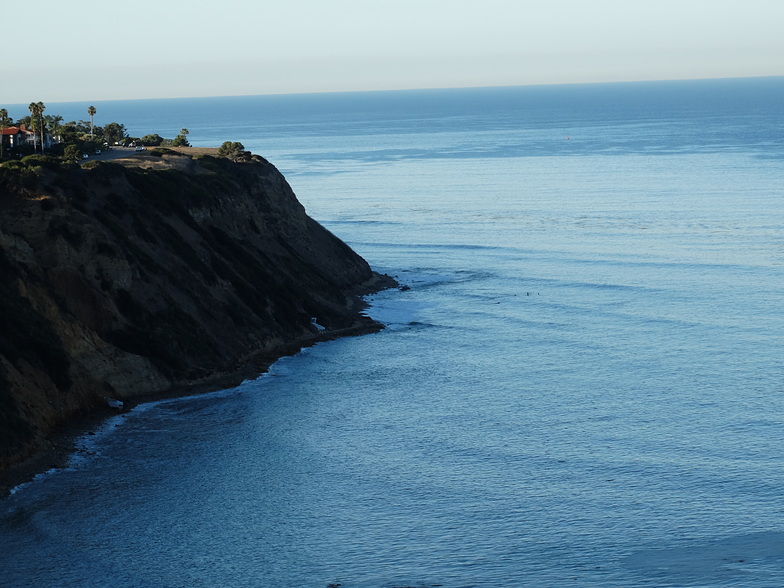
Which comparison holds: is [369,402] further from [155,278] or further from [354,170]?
[354,170]

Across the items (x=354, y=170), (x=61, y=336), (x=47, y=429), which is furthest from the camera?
(x=354, y=170)

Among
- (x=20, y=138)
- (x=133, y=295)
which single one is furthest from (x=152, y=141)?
(x=133, y=295)

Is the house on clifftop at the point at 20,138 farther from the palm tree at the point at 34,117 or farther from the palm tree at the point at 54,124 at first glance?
the palm tree at the point at 54,124

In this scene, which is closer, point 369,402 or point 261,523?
point 261,523

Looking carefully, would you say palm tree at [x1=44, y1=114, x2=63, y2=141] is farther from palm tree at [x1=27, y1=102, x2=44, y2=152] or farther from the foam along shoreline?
the foam along shoreline

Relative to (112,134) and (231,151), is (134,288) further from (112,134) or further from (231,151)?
(112,134)

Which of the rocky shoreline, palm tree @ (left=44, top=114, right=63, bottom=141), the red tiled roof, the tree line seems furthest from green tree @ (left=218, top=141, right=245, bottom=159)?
palm tree @ (left=44, top=114, right=63, bottom=141)

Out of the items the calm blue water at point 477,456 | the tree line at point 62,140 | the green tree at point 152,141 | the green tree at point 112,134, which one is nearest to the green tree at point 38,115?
the tree line at point 62,140

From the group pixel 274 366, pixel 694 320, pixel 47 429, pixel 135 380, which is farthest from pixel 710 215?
pixel 47 429
